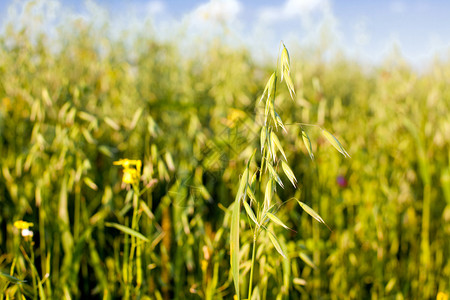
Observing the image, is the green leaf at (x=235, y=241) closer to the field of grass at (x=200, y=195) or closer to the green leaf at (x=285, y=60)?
the field of grass at (x=200, y=195)

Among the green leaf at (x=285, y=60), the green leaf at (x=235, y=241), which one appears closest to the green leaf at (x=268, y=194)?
the green leaf at (x=235, y=241)

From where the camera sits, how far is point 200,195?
3.69ft

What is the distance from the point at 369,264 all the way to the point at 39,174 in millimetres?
1193

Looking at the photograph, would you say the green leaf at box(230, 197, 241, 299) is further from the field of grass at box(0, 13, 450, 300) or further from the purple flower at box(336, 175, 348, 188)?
the purple flower at box(336, 175, 348, 188)

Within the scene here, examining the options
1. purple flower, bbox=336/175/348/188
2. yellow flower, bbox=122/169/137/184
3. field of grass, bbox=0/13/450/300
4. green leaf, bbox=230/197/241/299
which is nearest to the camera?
green leaf, bbox=230/197/241/299

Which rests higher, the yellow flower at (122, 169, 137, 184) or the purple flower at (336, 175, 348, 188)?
the yellow flower at (122, 169, 137, 184)

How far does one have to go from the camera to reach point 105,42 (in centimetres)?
293

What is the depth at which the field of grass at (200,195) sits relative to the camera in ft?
3.03

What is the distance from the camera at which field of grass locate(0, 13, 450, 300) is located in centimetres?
92

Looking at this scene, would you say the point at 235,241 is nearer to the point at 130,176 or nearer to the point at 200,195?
the point at 130,176

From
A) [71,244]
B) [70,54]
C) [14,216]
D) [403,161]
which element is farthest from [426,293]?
[70,54]

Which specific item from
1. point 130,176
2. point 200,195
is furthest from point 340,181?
point 130,176

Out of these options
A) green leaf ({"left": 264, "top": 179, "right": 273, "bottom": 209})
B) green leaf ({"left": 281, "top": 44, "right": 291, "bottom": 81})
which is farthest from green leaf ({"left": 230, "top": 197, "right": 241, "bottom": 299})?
green leaf ({"left": 281, "top": 44, "right": 291, "bottom": 81})

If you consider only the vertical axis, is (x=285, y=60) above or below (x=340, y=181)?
above
